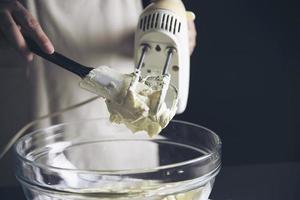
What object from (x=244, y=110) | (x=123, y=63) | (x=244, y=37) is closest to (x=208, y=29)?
(x=244, y=37)

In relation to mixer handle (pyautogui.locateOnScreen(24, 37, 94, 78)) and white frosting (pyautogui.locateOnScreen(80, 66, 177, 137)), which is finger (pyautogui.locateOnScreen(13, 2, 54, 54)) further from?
white frosting (pyautogui.locateOnScreen(80, 66, 177, 137))

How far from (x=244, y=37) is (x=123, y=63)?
350 millimetres

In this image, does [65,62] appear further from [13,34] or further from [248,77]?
[248,77]

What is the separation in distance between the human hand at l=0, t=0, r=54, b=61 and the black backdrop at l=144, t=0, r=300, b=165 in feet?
1.36

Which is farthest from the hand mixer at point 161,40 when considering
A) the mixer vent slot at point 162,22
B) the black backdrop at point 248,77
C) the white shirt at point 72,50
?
the black backdrop at point 248,77

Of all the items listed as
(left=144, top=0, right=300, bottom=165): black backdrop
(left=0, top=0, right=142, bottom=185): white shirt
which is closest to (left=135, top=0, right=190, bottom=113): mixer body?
(left=0, top=0, right=142, bottom=185): white shirt

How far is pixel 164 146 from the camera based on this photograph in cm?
74

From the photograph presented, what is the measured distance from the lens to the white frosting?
0.57 m

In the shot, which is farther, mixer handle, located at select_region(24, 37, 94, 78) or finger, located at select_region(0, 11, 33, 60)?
finger, located at select_region(0, 11, 33, 60)

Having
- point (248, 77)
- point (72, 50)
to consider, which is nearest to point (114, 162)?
point (72, 50)

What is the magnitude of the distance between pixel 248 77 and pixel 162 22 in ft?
1.51

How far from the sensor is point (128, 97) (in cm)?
56

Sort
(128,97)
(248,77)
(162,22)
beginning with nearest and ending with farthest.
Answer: (128,97), (162,22), (248,77)

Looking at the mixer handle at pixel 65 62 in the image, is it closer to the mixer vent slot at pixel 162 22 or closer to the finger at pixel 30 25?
the finger at pixel 30 25
